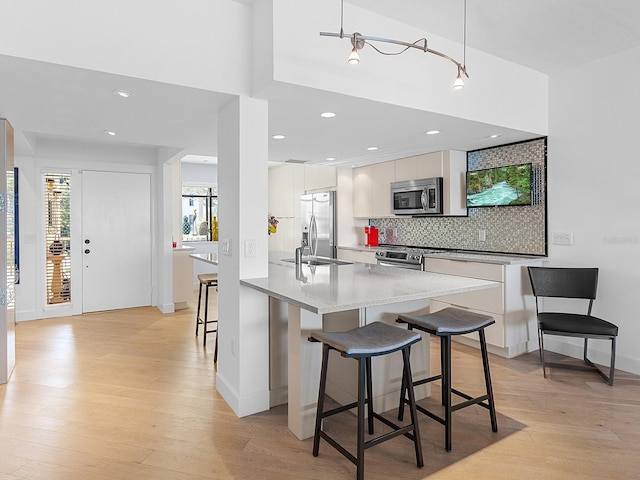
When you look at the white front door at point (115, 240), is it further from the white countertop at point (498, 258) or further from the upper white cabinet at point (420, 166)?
the white countertop at point (498, 258)

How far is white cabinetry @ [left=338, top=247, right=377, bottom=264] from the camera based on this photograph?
18.0 feet

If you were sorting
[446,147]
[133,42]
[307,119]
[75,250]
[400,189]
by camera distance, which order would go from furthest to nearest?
1. [75,250]
2. [400,189]
3. [446,147]
4. [307,119]
5. [133,42]

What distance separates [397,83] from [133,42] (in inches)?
66.5

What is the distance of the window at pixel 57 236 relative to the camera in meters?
5.42

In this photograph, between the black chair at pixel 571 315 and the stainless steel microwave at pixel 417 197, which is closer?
the black chair at pixel 571 315

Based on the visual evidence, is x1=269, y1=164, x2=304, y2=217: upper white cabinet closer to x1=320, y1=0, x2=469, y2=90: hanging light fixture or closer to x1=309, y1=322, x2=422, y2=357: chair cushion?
x1=320, y1=0, x2=469, y2=90: hanging light fixture

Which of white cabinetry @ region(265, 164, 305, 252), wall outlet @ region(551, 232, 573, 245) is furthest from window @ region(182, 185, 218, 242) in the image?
wall outlet @ region(551, 232, 573, 245)

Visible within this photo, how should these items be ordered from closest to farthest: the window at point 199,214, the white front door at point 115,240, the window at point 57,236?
the window at point 57,236, the white front door at point 115,240, the window at point 199,214

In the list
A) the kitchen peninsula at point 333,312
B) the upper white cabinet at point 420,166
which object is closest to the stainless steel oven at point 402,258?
the upper white cabinet at point 420,166

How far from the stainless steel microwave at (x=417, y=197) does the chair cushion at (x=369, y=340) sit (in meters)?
2.70

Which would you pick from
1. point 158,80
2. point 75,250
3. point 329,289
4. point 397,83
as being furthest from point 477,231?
point 75,250

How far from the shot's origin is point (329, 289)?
2.39 m

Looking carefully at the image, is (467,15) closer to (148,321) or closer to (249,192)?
(249,192)

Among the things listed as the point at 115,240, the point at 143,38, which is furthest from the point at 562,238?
the point at 115,240
